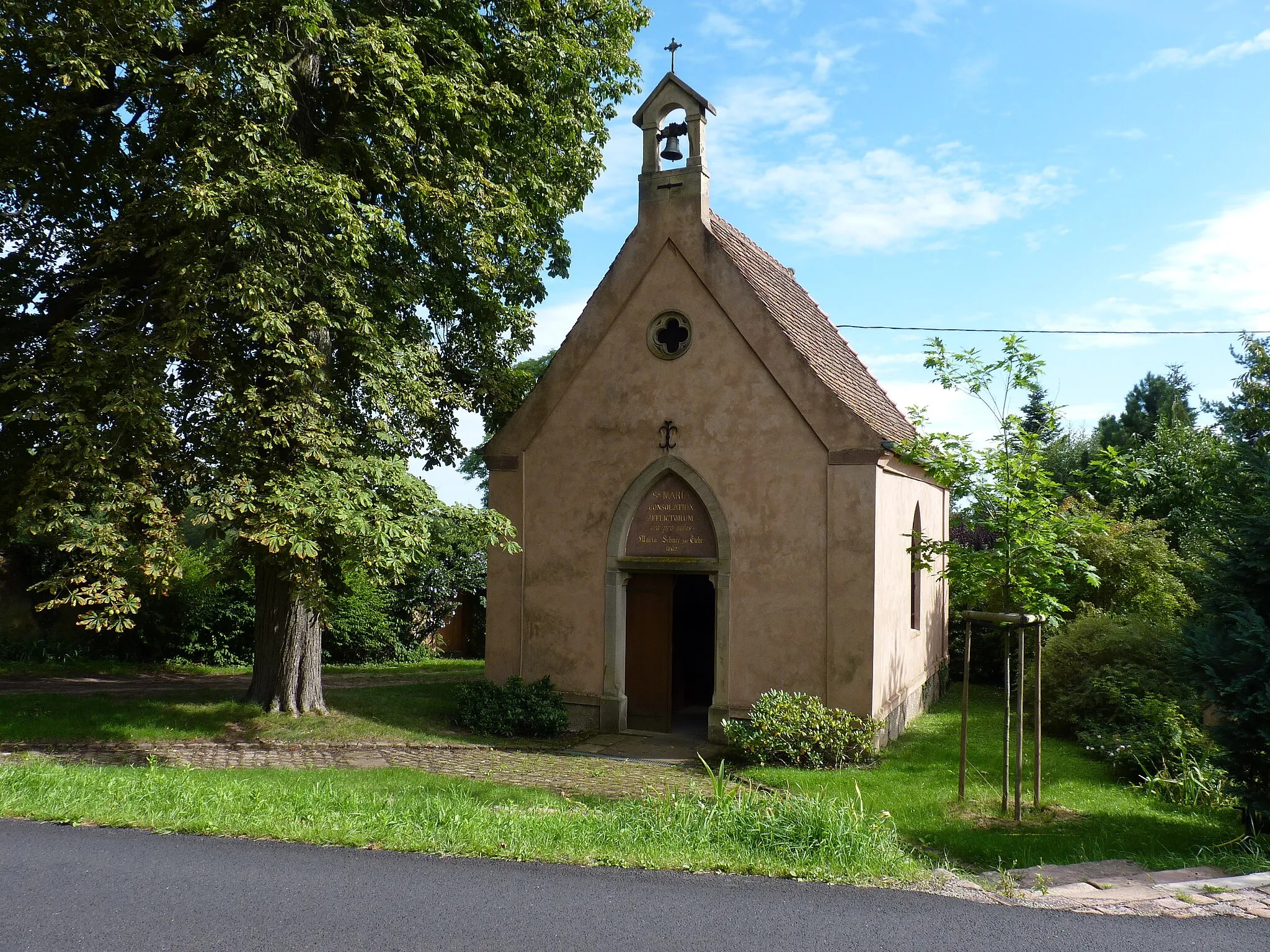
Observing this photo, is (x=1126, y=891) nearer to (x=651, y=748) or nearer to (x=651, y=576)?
(x=651, y=748)

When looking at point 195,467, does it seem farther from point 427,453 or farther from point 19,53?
point 19,53

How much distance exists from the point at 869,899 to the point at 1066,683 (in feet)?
31.8

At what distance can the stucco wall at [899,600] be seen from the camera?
13.2 m

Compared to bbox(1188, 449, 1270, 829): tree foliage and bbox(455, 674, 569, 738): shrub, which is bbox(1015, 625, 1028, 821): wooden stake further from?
bbox(455, 674, 569, 738): shrub

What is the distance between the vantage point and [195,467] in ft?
39.9

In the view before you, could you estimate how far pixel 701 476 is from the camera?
14016 millimetres

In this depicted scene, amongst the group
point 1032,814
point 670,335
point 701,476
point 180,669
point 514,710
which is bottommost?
point 180,669

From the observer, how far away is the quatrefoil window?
1426 centimetres

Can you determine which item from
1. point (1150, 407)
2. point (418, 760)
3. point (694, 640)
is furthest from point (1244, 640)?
point (1150, 407)

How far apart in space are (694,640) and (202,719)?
9.16m

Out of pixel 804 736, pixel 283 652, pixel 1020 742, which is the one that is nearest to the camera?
pixel 1020 742

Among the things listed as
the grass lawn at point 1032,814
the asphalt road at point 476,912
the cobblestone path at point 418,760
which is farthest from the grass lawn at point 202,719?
the asphalt road at point 476,912

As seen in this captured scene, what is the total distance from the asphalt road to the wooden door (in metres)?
7.60

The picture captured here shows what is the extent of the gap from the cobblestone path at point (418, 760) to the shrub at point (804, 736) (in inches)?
37.8
